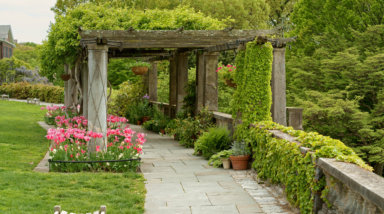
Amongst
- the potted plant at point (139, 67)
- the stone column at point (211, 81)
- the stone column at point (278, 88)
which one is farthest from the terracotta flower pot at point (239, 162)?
the potted plant at point (139, 67)

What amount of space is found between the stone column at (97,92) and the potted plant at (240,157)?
246 centimetres

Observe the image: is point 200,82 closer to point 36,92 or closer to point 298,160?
point 298,160

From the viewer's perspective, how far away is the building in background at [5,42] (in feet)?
183

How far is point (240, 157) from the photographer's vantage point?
25.5 feet

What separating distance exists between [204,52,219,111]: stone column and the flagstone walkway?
2.51m

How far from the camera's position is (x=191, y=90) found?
12.5m

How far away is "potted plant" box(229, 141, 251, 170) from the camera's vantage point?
25.6ft

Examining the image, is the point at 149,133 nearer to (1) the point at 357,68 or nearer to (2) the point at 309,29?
(1) the point at 357,68

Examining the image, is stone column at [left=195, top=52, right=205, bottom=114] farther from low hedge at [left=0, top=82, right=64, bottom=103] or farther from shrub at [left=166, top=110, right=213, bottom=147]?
low hedge at [left=0, top=82, right=64, bottom=103]

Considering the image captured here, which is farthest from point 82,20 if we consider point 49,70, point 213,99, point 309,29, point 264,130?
point 309,29

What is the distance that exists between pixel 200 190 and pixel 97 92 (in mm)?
3028

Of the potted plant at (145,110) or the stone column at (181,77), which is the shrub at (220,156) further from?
the potted plant at (145,110)

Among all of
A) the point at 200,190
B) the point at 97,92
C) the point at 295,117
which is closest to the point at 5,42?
the point at 97,92

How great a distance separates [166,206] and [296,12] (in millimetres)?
18757
